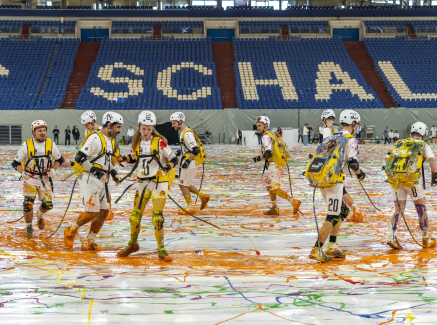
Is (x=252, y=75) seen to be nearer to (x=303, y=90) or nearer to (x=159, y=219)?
(x=303, y=90)

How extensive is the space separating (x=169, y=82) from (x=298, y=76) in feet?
36.2

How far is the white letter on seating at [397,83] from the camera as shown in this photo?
134ft

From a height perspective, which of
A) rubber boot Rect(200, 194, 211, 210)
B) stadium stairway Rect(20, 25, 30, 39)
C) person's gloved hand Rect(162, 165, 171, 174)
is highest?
stadium stairway Rect(20, 25, 30, 39)

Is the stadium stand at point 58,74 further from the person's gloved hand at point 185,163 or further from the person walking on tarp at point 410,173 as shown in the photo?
the person walking on tarp at point 410,173

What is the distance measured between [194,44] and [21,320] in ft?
146

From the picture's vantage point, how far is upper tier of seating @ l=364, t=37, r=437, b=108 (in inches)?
1609

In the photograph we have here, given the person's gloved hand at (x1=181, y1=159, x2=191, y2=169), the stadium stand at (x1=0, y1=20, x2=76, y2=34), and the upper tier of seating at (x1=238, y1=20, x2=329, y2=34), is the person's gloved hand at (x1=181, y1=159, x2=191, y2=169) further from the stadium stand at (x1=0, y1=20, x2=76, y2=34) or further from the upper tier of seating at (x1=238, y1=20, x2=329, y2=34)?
the stadium stand at (x1=0, y1=20, x2=76, y2=34)

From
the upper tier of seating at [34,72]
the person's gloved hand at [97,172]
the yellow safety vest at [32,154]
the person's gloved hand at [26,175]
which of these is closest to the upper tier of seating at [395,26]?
the upper tier of seating at [34,72]

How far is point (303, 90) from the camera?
4150 centimetres

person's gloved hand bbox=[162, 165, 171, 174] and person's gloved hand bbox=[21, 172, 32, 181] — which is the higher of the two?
person's gloved hand bbox=[162, 165, 171, 174]

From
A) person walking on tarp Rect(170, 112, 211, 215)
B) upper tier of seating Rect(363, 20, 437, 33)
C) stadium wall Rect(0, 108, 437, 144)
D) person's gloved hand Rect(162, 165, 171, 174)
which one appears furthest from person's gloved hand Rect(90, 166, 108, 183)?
upper tier of seating Rect(363, 20, 437, 33)

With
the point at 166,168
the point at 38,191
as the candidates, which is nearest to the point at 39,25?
the point at 38,191

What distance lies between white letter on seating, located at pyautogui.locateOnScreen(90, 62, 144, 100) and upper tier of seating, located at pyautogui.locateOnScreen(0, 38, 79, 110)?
2.87 m

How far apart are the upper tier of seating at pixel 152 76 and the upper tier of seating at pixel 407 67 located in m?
14.8
